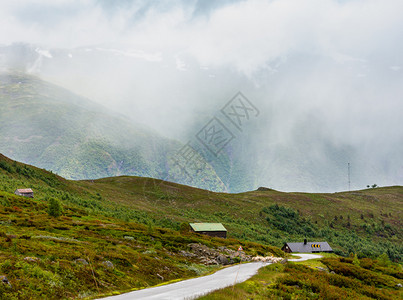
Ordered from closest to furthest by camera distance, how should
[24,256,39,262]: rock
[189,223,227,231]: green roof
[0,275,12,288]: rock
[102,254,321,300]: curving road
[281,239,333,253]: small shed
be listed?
[0,275,12,288]: rock → [102,254,321,300]: curving road → [24,256,39,262]: rock → [189,223,227,231]: green roof → [281,239,333,253]: small shed

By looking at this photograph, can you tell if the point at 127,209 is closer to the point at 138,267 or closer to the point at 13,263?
the point at 138,267

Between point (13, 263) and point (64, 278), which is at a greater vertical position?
point (13, 263)

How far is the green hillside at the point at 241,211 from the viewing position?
110188 millimetres

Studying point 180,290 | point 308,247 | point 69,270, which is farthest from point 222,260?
point 308,247

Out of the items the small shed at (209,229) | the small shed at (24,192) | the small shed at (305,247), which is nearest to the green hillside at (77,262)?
the small shed at (24,192)

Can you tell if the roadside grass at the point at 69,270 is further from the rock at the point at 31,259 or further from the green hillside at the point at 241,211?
the green hillside at the point at 241,211

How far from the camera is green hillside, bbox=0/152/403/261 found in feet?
362

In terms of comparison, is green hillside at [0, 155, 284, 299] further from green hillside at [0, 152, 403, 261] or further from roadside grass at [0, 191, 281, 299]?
green hillside at [0, 152, 403, 261]

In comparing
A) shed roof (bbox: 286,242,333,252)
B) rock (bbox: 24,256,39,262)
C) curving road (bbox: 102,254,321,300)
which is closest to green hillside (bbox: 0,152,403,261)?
shed roof (bbox: 286,242,333,252)

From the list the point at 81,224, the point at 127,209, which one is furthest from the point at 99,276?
the point at 127,209

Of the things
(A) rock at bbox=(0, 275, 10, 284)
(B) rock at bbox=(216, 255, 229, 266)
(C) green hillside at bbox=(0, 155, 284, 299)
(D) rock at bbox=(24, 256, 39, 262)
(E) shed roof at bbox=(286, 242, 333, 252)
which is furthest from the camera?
(E) shed roof at bbox=(286, 242, 333, 252)

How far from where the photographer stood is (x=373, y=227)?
157375 mm

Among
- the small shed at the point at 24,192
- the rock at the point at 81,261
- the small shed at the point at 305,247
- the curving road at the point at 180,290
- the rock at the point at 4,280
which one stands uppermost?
the small shed at the point at 24,192

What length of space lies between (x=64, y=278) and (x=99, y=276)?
378cm
